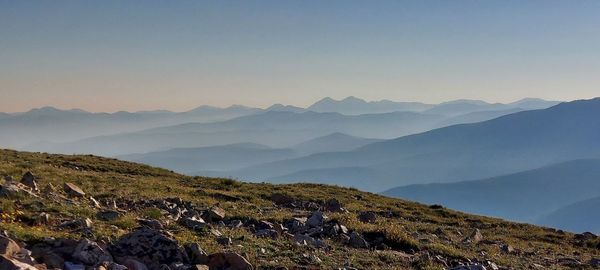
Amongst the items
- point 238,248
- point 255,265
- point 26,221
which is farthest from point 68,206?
point 255,265

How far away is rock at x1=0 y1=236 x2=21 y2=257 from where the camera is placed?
32.3ft

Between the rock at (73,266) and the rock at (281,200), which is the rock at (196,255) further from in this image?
the rock at (281,200)

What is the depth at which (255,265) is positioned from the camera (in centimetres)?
1247

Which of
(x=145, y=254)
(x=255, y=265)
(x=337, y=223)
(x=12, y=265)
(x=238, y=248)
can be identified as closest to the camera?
(x=12, y=265)

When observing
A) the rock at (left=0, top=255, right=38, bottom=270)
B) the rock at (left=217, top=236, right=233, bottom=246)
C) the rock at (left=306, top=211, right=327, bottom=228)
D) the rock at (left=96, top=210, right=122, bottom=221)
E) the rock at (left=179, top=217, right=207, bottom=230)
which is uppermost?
the rock at (left=0, top=255, right=38, bottom=270)

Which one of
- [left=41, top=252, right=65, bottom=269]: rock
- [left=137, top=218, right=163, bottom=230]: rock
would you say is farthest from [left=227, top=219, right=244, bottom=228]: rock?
[left=41, top=252, right=65, bottom=269]: rock

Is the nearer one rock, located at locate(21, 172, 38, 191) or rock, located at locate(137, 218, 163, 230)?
rock, located at locate(137, 218, 163, 230)

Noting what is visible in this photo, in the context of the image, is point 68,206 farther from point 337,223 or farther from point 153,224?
point 337,223

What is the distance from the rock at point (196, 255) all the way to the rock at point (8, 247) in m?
3.62

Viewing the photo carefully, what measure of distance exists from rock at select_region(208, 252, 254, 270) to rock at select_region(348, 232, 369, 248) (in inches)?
270

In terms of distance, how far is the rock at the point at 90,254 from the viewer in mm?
10602

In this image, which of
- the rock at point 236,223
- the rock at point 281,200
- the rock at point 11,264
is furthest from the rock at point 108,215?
the rock at point 281,200

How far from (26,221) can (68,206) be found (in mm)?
2665

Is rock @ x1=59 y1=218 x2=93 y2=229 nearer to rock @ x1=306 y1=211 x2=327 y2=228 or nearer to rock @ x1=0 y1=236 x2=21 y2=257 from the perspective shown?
rock @ x1=0 y1=236 x2=21 y2=257
